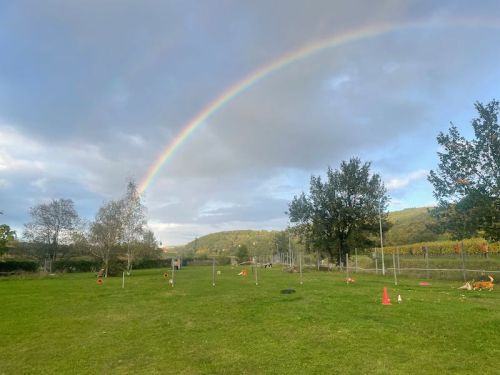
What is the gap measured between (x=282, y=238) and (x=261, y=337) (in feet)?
286

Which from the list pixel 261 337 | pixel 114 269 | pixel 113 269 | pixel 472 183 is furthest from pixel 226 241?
pixel 261 337

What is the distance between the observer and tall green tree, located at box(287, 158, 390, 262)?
134 ft

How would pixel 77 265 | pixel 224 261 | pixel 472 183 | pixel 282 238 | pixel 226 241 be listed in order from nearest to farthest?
1. pixel 472 183
2. pixel 77 265
3. pixel 224 261
4. pixel 282 238
5. pixel 226 241

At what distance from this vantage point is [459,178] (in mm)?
22734

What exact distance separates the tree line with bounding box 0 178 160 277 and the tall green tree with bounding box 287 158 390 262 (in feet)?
83.9

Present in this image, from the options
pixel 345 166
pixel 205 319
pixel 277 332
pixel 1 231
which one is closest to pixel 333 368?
pixel 277 332

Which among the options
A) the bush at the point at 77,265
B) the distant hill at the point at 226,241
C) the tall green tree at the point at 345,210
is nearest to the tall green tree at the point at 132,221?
the bush at the point at 77,265

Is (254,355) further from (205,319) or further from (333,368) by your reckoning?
(205,319)

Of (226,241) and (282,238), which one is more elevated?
(282,238)

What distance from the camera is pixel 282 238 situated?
94688 millimetres

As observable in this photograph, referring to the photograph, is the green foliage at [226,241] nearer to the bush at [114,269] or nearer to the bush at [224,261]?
the bush at [224,261]

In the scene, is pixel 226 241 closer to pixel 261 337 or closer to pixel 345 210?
pixel 345 210

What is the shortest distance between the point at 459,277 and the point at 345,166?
22190mm

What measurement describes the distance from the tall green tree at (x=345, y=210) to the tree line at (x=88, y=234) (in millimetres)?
25574
